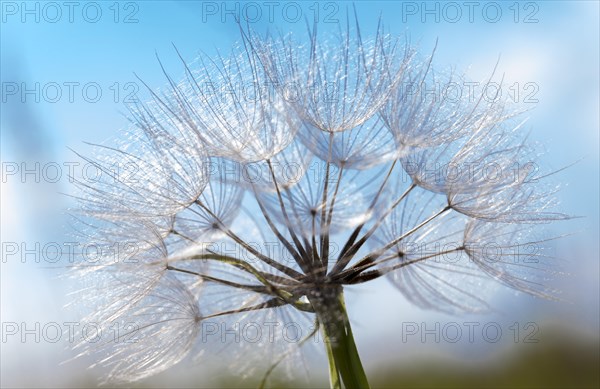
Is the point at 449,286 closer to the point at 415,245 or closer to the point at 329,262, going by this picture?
the point at 415,245

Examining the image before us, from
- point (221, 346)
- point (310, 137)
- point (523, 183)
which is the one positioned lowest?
point (221, 346)

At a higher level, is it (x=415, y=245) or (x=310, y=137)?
(x=310, y=137)

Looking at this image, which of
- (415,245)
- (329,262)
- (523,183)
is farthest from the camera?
(523,183)

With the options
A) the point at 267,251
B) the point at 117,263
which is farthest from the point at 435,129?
the point at 117,263

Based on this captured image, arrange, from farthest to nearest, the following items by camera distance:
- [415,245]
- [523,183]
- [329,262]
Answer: [523,183], [415,245], [329,262]

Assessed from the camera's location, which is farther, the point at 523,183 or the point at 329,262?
the point at 523,183

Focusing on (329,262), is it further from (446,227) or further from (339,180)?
(446,227)
